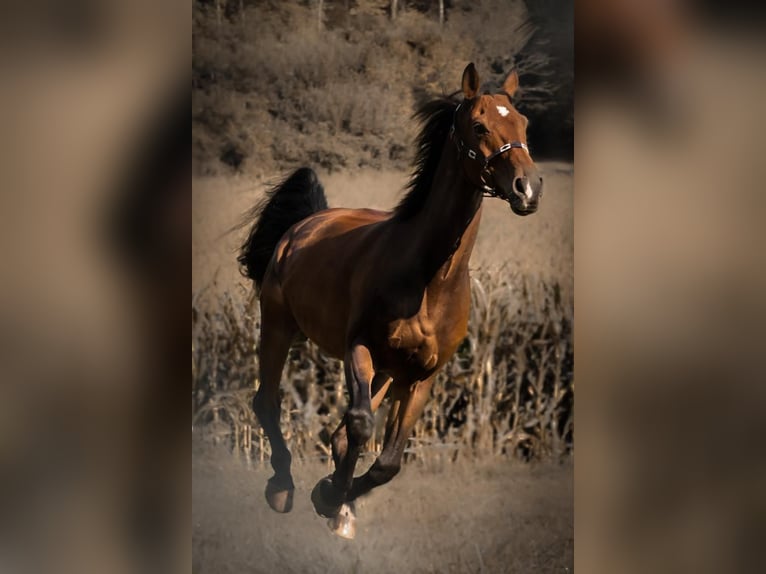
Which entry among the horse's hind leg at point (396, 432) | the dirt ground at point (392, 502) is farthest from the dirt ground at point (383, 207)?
the horse's hind leg at point (396, 432)

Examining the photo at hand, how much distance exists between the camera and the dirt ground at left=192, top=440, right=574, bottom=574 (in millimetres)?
5996

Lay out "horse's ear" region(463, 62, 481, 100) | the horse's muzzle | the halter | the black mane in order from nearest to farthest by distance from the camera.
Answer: the horse's muzzle → the halter → "horse's ear" region(463, 62, 481, 100) → the black mane

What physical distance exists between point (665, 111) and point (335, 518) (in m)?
2.43

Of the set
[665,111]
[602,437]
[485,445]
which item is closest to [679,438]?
[602,437]

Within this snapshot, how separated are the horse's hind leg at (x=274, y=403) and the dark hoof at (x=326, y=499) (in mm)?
125

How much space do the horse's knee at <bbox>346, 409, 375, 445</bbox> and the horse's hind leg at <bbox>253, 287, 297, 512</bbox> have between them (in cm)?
44

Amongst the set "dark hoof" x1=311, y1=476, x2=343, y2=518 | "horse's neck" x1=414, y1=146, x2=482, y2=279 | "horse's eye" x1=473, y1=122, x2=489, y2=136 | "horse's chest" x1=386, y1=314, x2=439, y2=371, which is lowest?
"dark hoof" x1=311, y1=476, x2=343, y2=518

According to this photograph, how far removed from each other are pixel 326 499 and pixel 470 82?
2074 millimetres

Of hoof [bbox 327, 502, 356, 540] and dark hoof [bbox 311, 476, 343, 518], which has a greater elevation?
dark hoof [bbox 311, 476, 343, 518]

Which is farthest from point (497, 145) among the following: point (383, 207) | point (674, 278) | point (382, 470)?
point (382, 470)

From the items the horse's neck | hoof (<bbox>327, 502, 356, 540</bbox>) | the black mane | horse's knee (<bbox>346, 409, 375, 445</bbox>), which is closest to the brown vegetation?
the black mane

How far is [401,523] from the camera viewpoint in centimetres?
602

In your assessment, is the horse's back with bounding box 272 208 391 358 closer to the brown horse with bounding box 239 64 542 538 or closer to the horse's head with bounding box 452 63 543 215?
the brown horse with bounding box 239 64 542 538

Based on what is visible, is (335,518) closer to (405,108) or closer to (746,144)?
(405,108)
